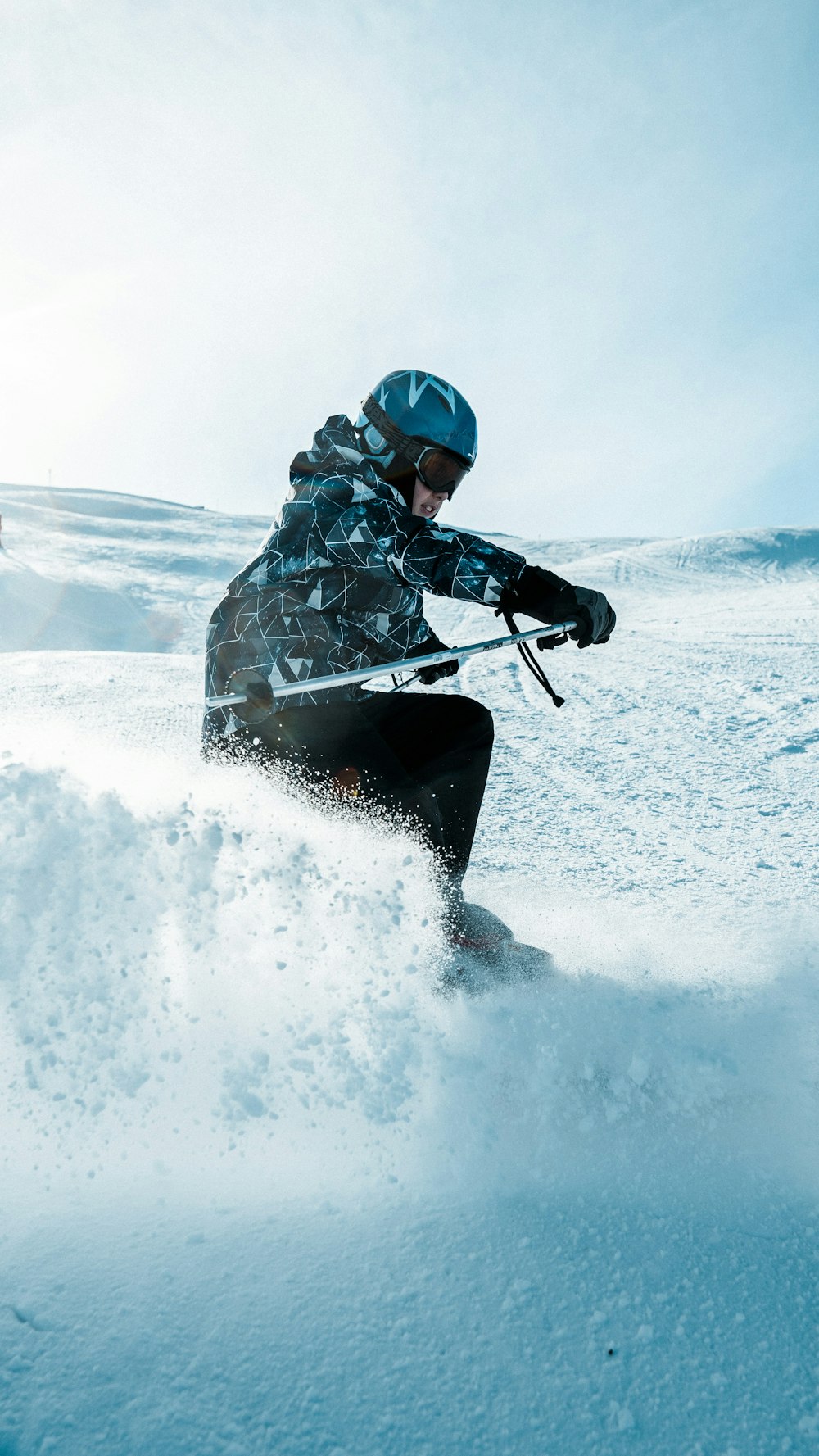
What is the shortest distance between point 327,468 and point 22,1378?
2.17m

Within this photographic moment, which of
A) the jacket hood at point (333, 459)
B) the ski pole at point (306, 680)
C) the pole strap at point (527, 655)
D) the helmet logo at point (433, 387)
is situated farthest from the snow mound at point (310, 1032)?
the helmet logo at point (433, 387)

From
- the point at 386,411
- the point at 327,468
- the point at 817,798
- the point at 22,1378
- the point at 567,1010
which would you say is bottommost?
the point at 22,1378

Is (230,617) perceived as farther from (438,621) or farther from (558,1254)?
(438,621)

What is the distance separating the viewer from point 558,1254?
1.53 metres

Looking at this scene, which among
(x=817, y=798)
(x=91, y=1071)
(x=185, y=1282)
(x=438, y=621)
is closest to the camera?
(x=185, y=1282)

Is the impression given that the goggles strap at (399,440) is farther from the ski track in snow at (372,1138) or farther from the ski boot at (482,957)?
the ski boot at (482,957)

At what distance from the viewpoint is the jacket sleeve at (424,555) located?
7.76 feet

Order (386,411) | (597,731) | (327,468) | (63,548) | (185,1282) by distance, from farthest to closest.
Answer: (63,548) → (597,731) → (386,411) → (327,468) → (185,1282)

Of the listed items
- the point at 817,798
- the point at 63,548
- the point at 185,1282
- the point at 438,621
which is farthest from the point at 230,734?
the point at 63,548

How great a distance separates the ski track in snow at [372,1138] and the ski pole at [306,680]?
0.81 ft

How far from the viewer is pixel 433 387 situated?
2.85 metres

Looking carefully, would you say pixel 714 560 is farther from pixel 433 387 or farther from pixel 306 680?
pixel 306 680

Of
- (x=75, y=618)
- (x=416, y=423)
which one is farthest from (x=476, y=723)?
(x=75, y=618)

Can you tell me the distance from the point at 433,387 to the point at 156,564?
16.6 m
